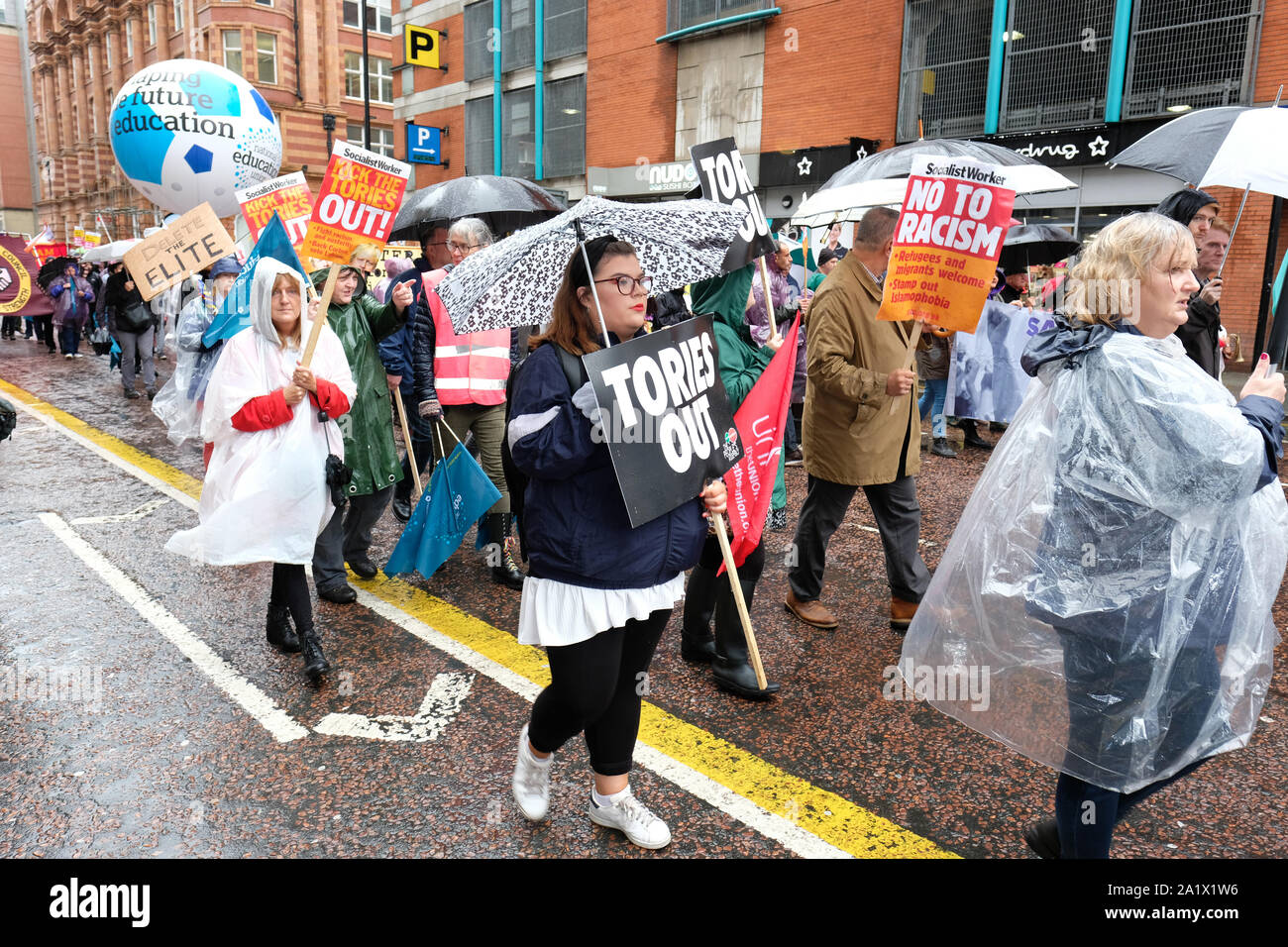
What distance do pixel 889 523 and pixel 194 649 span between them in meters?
3.23

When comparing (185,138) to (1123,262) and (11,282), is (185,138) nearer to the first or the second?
(11,282)

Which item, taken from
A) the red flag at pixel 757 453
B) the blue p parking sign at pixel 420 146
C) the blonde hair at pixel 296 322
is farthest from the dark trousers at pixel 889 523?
the blue p parking sign at pixel 420 146

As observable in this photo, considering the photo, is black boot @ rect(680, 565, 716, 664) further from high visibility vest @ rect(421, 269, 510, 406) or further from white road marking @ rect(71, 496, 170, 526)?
white road marking @ rect(71, 496, 170, 526)

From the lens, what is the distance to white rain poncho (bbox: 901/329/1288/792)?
6.89 ft

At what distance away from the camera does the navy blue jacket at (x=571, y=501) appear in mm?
2404

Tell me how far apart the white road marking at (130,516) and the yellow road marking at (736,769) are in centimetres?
256

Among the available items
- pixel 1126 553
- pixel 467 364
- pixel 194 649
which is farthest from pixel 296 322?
pixel 1126 553

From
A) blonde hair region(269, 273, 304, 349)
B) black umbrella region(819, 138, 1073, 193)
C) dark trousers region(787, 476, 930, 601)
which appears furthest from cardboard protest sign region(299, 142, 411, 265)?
black umbrella region(819, 138, 1073, 193)

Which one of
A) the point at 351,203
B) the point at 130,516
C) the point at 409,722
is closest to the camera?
the point at 409,722

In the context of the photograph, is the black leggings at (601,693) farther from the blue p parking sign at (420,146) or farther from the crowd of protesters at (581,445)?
the blue p parking sign at (420,146)

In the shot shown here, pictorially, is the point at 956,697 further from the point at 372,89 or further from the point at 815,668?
the point at 372,89

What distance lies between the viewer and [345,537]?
17.2ft

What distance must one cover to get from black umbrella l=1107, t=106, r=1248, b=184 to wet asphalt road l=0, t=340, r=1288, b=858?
7.55 feet

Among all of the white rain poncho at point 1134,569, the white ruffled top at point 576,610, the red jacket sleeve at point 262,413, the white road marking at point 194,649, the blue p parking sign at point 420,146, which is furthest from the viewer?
the blue p parking sign at point 420,146
